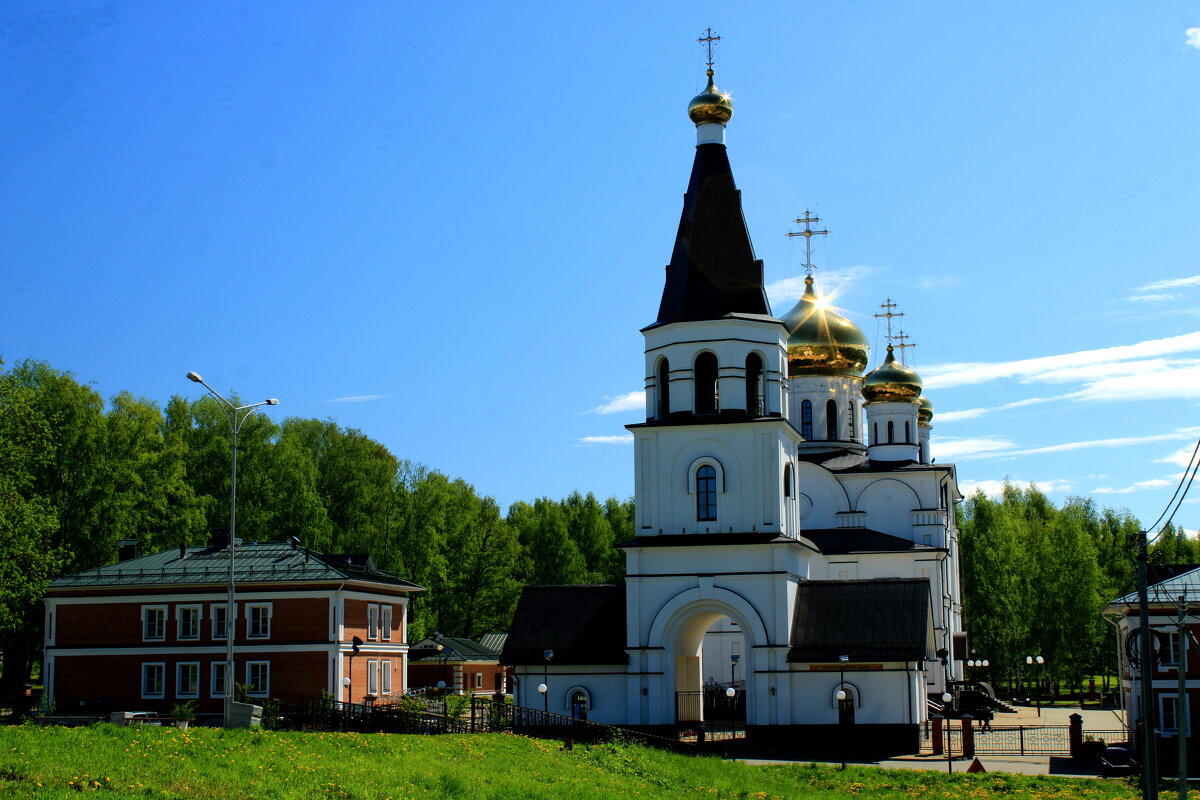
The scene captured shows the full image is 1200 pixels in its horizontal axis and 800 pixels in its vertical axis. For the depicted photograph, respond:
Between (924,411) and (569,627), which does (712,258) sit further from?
(924,411)

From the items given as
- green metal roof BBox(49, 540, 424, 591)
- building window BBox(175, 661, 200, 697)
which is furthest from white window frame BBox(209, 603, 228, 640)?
building window BBox(175, 661, 200, 697)

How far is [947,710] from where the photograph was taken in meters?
33.1

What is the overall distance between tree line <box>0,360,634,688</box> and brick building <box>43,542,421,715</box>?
1.82 meters

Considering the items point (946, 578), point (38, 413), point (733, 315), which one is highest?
point (733, 315)

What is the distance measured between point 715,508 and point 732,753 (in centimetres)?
680

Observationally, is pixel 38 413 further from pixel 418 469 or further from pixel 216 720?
pixel 418 469

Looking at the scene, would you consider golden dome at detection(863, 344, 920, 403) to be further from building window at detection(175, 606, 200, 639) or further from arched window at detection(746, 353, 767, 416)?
building window at detection(175, 606, 200, 639)

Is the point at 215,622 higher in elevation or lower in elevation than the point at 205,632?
higher

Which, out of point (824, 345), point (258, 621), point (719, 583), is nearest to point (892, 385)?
point (824, 345)

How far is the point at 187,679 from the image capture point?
40.1m

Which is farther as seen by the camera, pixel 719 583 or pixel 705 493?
pixel 705 493

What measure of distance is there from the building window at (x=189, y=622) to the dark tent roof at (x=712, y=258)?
56.6 feet

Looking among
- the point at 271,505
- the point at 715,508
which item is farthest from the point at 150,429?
the point at 715,508

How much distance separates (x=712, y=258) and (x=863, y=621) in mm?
10698
